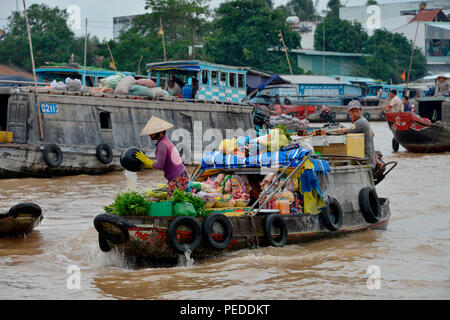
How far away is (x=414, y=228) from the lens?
33.2 feet

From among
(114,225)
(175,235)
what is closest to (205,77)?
(175,235)

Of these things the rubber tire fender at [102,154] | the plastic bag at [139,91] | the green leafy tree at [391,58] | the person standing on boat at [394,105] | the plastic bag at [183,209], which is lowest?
the rubber tire fender at [102,154]

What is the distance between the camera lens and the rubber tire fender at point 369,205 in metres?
9.27

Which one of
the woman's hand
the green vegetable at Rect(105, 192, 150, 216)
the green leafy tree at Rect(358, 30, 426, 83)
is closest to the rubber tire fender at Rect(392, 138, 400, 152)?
the woman's hand

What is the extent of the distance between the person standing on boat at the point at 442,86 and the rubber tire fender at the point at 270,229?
18.3 meters

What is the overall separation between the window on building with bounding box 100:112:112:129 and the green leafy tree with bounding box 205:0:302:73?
28.5 m

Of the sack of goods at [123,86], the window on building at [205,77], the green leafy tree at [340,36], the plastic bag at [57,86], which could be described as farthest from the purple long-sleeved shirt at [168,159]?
the green leafy tree at [340,36]

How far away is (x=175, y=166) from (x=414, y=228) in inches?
172

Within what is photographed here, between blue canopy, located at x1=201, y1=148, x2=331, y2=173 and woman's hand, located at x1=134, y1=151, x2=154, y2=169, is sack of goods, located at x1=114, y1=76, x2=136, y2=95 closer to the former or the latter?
blue canopy, located at x1=201, y1=148, x2=331, y2=173

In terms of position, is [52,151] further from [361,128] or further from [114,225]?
[114,225]

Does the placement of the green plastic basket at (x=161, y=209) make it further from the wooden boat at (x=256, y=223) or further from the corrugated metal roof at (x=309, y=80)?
the corrugated metal roof at (x=309, y=80)

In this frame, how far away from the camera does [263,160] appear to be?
27.5 ft

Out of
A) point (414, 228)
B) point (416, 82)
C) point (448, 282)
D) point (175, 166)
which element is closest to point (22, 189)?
point (175, 166)

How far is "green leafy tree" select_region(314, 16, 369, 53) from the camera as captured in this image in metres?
55.0
